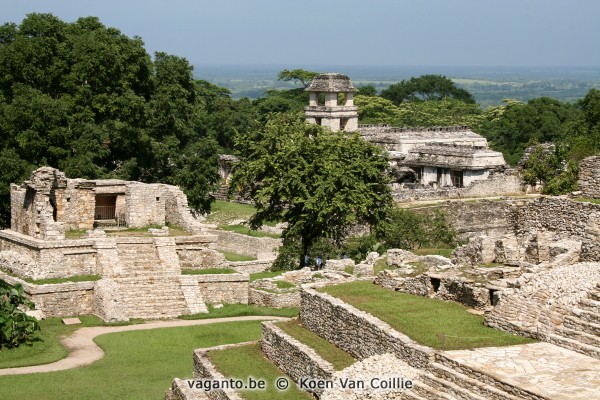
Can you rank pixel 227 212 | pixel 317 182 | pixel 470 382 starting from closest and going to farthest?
pixel 470 382
pixel 317 182
pixel 227 212

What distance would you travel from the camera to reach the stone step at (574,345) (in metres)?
17.9

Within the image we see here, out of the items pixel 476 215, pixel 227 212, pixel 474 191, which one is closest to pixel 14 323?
pixel 476 215

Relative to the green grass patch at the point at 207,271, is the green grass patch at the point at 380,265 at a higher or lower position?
higher

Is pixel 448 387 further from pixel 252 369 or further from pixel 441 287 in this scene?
pixel 252 369

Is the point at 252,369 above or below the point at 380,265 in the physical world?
below

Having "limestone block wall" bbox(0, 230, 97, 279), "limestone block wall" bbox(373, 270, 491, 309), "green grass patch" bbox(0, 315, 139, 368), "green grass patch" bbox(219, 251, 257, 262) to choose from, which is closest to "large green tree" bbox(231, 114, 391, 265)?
"green grass patch" bbox(219, 251, 257, 262)

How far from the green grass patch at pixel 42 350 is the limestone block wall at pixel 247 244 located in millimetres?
15327

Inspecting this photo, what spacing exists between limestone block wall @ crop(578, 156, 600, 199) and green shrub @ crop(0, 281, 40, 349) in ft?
45.6

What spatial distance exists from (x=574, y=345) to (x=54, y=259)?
18.6m

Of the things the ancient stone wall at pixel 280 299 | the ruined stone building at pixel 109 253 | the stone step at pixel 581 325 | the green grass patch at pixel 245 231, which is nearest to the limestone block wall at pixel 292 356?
the stone step at pixel 581 325

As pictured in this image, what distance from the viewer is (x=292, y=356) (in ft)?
72.8

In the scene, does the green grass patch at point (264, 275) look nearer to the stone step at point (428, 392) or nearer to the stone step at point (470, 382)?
the stone step at point (428, 392)

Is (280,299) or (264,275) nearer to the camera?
(280,299)

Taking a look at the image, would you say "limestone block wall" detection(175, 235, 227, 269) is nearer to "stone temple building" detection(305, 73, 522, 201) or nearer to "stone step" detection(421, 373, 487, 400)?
"stone temple building" detection(305, 73, 522, 201)
